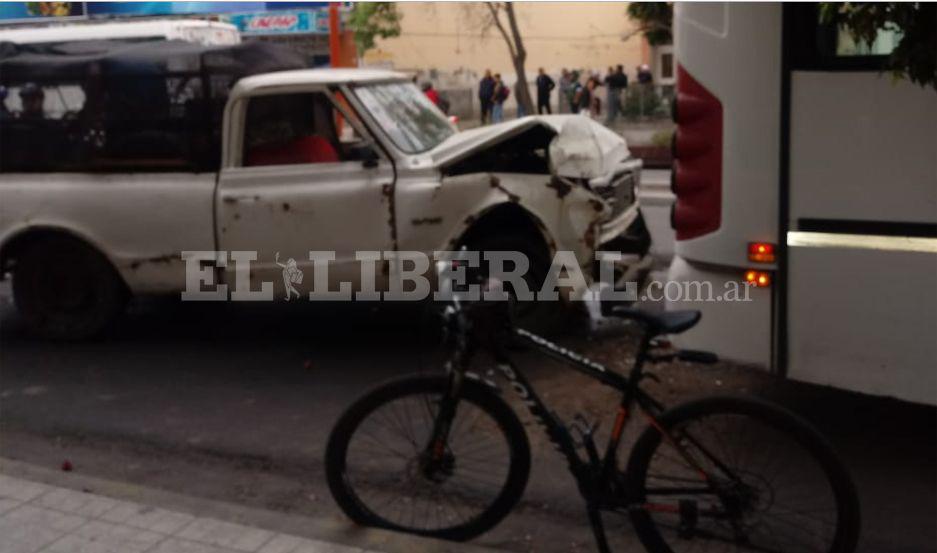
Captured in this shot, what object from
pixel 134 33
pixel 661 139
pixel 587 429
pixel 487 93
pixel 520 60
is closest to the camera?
pixel 587 429

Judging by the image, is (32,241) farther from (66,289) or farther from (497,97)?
(497,97)

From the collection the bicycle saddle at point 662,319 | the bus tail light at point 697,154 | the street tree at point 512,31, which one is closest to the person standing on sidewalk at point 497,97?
the street tree at point 512,31

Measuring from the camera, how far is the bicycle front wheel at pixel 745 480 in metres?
3.75

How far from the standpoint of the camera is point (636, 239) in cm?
786

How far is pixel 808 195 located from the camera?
4801 millimetres

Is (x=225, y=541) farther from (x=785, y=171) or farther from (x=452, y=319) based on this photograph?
(x=785, y=171)

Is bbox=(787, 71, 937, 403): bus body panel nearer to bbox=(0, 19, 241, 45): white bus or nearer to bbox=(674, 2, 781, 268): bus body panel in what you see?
bbox=(674, 2, 781, 268): bus body panel

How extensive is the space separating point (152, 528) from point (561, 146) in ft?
12.6

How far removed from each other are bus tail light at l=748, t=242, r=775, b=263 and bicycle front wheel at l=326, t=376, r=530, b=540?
147cm

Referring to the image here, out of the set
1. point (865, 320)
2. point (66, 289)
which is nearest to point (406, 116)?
point (66, 289)

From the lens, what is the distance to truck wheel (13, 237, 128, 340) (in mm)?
7840

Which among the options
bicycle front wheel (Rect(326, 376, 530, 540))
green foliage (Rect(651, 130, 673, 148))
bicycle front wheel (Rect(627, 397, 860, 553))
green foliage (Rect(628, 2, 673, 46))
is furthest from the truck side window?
green foliage (Rect(628, 2, 673, 46))

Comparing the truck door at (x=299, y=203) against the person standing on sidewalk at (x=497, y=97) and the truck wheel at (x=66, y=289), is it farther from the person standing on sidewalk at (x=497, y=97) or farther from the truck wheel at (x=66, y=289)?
the person standing on sidewalk at (x=497, y=97)

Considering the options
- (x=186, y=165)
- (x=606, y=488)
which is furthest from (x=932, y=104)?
(x=186, y=165)
